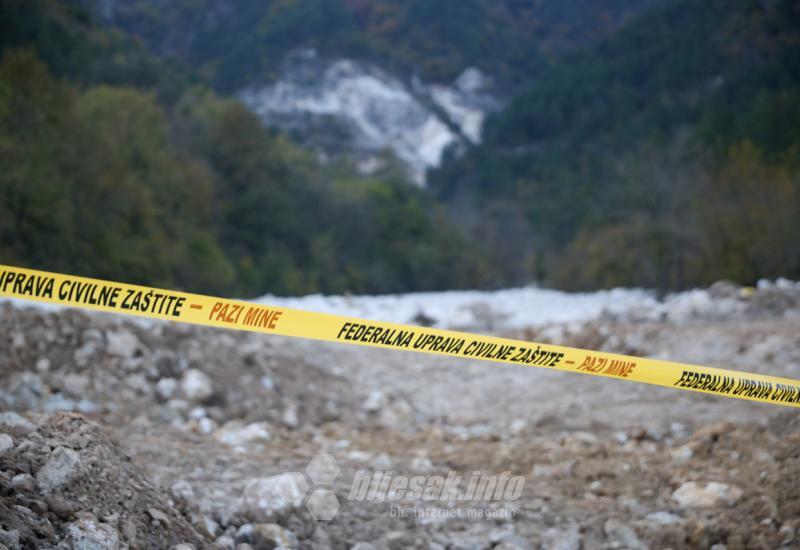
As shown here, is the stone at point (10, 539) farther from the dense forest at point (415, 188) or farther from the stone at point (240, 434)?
the dense forest at point (415, 188)

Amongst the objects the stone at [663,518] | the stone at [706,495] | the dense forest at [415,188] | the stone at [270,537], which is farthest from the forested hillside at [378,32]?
the stone at [270,537]

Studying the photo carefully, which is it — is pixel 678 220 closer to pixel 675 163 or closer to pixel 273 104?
pixel 675 163

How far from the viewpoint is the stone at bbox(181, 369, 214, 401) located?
827cm

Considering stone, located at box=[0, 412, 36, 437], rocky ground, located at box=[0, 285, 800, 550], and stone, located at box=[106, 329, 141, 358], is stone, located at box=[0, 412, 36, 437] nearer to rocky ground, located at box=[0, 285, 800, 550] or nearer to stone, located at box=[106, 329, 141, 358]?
rocky ground, located at box=[0, 285, 800, 550]

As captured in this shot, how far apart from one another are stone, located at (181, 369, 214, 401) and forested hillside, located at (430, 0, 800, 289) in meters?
22.4

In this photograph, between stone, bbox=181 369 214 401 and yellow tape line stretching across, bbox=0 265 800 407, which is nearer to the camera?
yellow tape line stretching across, bbox=0 265 800 407

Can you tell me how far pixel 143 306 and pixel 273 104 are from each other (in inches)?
3669

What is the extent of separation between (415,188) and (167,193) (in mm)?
35051

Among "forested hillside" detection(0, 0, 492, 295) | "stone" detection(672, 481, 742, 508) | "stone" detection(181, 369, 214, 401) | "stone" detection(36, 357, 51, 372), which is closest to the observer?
"stone" detection(672, 481, 742, 508)

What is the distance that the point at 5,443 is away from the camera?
3.97 meters

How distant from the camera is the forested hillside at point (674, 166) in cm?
2897

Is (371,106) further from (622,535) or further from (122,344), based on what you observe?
(622,535)

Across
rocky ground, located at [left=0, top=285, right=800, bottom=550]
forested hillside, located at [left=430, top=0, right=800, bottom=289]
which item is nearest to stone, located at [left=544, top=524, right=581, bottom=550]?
rocky ground, located at [left=0, top=285, right=800, bottom=550]

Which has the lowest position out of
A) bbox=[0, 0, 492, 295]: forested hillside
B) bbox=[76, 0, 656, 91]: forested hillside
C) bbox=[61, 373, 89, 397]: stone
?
bbox=[76, 0, 656, 91]: forested hillside
